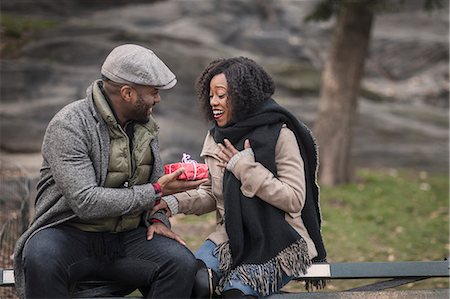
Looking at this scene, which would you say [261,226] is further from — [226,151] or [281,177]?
[226,151]

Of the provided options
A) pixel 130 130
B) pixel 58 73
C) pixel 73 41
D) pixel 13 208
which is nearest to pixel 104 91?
pixel 130 130

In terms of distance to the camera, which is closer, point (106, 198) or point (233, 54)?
point (106, 198)

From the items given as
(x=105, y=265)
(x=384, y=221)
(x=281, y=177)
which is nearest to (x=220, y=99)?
(x=281, y=177)

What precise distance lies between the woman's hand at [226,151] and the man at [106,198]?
251 mm

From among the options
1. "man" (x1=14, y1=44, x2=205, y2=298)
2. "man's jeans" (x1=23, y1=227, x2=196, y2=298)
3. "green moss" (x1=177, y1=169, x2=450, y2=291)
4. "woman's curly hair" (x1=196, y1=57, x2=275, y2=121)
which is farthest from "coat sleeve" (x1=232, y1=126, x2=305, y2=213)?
"green moss" (x1=177, y1=169, x2=450, y2=291)

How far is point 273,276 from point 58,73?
10799mm

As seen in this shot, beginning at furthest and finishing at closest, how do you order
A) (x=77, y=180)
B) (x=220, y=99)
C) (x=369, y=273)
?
(x=369, y=273), (x=220, y=99), (x=77, y=180)

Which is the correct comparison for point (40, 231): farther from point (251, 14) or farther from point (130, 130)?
point (251, 14)

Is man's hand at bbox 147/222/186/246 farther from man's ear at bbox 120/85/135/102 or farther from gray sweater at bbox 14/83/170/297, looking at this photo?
man's ear at bbox 120/85/135/102

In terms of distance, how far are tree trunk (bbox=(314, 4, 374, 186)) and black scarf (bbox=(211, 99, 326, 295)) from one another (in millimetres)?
7161

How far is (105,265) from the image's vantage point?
367 cm

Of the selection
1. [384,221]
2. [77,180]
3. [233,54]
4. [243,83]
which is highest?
[243,83]

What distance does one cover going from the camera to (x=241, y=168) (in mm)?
3658

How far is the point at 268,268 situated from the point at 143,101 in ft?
3.26
